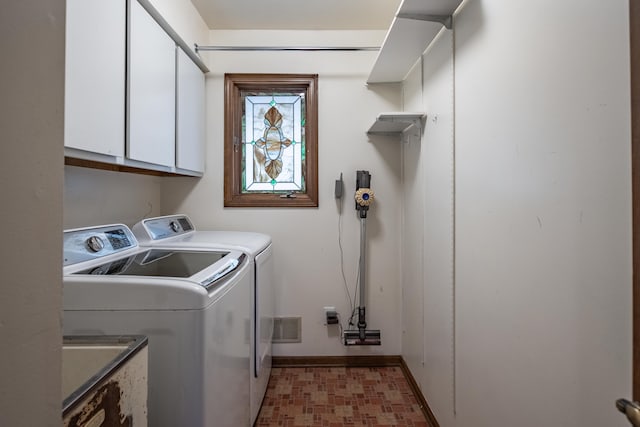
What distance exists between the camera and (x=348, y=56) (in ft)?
7.79

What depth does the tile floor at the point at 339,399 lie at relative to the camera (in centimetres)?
182

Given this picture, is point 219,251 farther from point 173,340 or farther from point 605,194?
point 605,194

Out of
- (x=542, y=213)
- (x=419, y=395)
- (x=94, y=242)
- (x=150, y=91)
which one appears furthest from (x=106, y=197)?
(x=419, y=395)

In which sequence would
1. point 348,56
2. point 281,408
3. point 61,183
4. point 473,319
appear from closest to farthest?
1. point 61,183
2. point 473,319
3. point 281,408
4. point 348,56

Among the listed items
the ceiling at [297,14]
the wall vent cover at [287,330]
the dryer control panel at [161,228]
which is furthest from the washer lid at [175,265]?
the ceiling at [297,14]

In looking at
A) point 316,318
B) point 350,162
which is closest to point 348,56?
point 350,162

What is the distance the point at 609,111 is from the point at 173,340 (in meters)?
1.28

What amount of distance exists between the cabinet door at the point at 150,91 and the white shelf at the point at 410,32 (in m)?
1.17

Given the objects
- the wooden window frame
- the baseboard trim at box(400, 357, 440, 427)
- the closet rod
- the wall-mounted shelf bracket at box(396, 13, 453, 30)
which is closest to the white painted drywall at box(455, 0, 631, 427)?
the wall-mounted shelf bracket at box(396, 13, 453, 30)

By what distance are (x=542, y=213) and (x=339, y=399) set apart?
1.69 metres

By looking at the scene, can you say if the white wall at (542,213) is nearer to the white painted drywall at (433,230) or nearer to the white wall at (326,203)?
the white painted drywall at (433,230)

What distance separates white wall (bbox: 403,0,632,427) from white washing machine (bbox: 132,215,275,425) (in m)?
0.98

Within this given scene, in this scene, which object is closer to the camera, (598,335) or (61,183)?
(61,183)

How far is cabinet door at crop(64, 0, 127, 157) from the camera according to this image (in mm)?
1048
